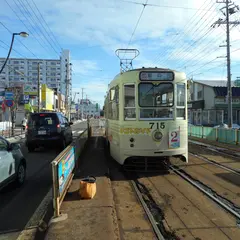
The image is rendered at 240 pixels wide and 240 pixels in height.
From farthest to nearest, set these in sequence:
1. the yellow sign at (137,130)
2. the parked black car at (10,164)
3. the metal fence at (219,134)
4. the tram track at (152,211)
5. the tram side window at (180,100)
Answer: the metal fence at (219,134)
the tram side window at (180,100)
the yellow sign at (137,130)
the parked black car at (10,164)
the tram track at (152,211)

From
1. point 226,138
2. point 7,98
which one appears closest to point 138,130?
point 226,138

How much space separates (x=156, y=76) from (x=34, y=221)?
537 centimetres

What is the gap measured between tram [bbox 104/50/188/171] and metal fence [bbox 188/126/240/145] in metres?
9.79

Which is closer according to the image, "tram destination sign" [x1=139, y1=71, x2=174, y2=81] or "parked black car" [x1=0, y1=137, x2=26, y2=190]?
"parked black car" [x1=0, y1=137, x2=26, y2=190]

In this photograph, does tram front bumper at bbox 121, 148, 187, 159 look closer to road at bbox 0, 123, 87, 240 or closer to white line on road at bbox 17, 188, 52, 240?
road at bbox 0, 123, 87, 240

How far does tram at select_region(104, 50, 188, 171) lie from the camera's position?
8.16 metres

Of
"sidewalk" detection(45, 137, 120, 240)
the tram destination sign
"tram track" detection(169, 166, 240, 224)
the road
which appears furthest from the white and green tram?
the road

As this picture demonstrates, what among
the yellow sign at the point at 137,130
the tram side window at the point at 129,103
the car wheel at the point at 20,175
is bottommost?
the car wheel at the point at 20,175

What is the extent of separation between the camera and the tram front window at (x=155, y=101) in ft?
27.2

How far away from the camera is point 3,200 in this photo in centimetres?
615

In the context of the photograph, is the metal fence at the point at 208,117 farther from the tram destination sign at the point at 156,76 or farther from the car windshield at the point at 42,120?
the tram destination sign at the point at 156,76

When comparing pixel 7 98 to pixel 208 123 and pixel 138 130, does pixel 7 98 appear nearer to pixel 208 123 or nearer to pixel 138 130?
pixel 138 130

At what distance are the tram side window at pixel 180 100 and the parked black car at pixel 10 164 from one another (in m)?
4.80

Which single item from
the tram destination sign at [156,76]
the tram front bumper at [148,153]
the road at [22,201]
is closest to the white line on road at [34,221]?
the road at [22,201]
